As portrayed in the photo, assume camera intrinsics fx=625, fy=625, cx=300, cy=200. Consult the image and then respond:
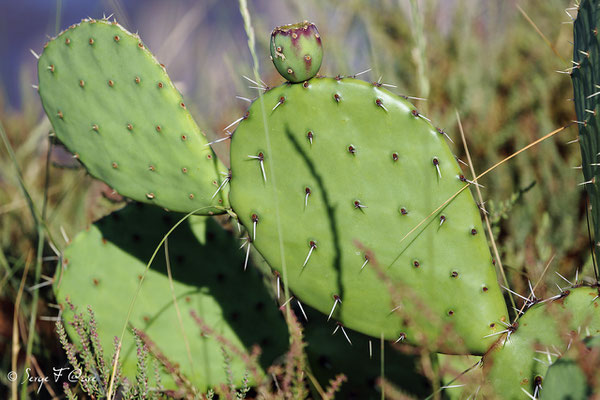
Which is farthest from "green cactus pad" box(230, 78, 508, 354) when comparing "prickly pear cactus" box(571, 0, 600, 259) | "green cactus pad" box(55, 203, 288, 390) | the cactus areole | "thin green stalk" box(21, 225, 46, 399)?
"thin green stalk" box(21, 225, 46, 399)

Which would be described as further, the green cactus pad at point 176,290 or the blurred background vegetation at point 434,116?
the blurred background vegetation at point 434,116

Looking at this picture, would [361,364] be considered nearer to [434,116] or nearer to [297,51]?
[297,51]

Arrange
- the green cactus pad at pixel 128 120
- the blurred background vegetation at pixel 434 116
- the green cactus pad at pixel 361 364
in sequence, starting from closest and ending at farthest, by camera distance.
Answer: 1. the green cactus pad at pixel 128 120
2. the green cactus pad at pixel 361 364
3. the blurred background vegetation at pixel 434 116

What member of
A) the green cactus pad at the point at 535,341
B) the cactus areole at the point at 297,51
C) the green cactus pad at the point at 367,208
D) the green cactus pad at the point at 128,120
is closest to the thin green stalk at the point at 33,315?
the green cactus pad at the point at 128,120

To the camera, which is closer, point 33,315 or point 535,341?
point 535,341

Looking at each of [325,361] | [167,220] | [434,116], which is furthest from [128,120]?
[434,116]

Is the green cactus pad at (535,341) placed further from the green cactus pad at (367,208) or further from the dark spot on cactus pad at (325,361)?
the dark spot on cactus pad at (325,361)

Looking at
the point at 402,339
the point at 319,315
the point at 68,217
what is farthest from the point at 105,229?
the point at 68,217

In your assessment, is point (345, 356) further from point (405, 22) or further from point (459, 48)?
point (405, 22)

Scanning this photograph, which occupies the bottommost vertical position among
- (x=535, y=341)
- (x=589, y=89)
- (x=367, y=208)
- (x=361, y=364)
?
(x=361, y=364)
